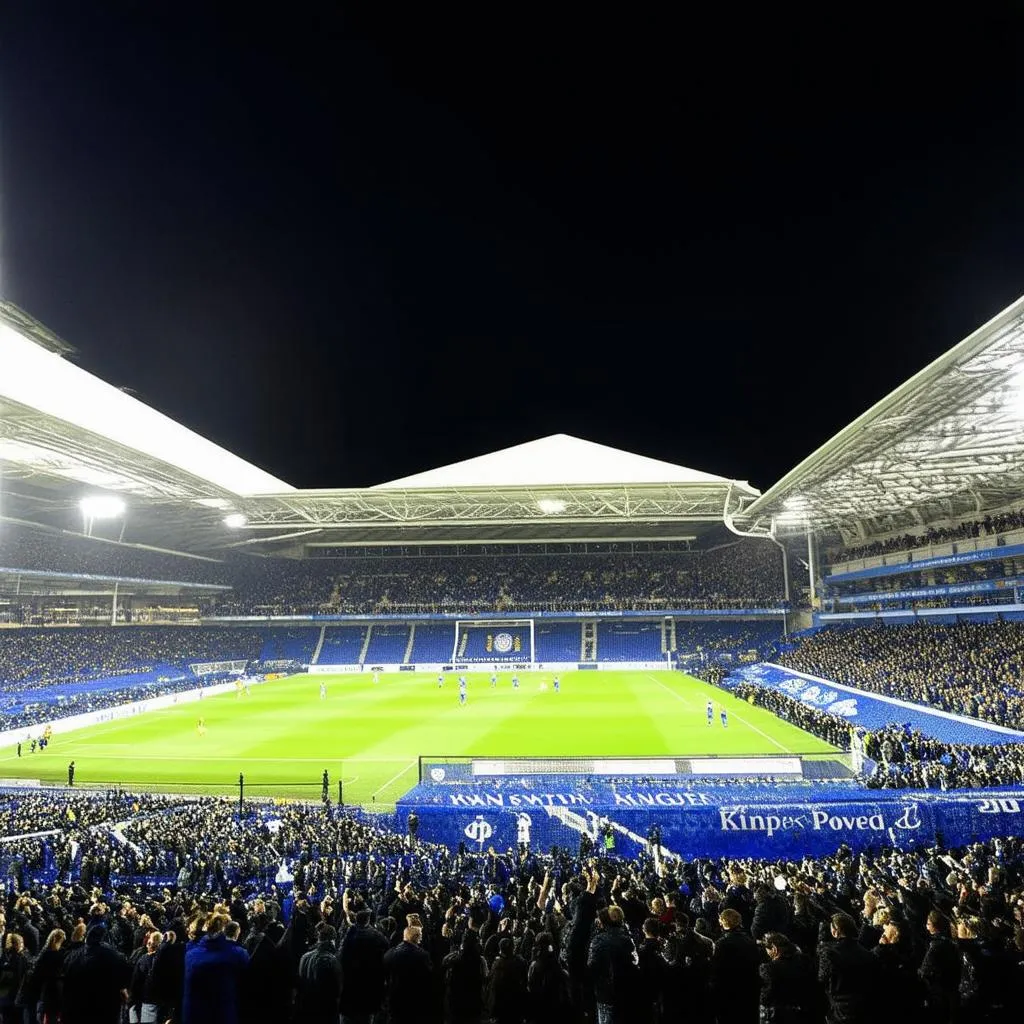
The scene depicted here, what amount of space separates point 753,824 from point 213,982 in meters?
10.7

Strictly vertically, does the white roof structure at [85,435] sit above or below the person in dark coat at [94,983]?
above

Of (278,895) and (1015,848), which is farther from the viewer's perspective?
(1015,848)

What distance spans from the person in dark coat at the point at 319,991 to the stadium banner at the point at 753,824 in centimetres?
781

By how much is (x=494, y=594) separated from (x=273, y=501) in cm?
2659

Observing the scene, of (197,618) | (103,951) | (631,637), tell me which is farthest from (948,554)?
(197,618)

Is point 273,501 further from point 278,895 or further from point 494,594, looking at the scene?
point 278,895

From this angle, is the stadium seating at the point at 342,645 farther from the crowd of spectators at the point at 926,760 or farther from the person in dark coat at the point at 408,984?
the person in dark coat at the point at 408,984

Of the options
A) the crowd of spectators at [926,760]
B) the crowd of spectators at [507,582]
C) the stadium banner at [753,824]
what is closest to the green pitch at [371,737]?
the crowd of spectators at [926,760]

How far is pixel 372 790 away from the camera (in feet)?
66.1

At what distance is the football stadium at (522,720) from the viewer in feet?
18.7

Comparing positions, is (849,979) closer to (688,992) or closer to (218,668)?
(688,992)

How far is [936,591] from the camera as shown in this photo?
39.2 m

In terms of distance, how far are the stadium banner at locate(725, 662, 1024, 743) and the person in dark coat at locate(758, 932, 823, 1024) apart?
20.8 metres

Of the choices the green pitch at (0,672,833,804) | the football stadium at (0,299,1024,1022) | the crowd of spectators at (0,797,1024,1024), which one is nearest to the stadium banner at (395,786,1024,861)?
the football stadium at (0,299,1024,1022)
